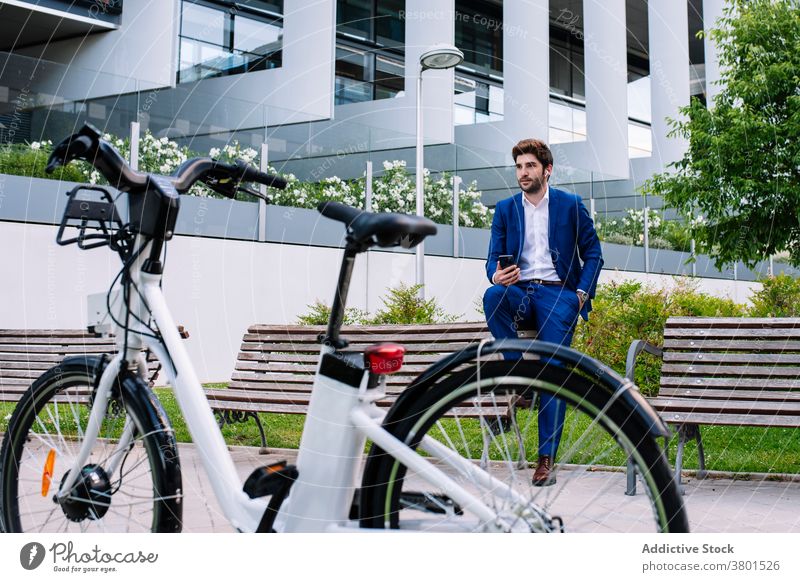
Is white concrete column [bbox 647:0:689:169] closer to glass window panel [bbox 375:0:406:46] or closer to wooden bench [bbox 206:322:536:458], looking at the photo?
wooden bench [bbox 206:322:536:458]

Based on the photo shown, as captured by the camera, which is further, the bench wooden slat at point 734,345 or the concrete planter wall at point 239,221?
the concrete planter wall at point 239,221

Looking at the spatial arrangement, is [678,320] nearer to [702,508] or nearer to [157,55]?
[702,508]

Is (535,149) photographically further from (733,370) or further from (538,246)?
(733,370)

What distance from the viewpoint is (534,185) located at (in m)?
3.32

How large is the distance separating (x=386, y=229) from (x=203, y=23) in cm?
1379

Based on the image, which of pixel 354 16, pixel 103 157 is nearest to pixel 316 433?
pixel 103 157

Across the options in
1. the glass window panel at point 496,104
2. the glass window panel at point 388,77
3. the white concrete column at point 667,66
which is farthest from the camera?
the glass window panel at point 388,77

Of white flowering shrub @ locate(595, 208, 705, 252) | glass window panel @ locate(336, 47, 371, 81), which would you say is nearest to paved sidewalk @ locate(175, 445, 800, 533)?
white flowering shrub @ locate(595, 208, 705, 252)

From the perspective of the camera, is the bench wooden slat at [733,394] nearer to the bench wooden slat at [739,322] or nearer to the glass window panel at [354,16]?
the bench wooden slat at [739,322]

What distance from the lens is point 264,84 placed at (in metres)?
10.3

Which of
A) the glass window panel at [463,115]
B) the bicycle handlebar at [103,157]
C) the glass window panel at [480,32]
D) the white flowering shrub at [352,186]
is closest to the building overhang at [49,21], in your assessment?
the white flowering shrub at [352,186]

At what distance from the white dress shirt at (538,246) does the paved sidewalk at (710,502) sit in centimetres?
93

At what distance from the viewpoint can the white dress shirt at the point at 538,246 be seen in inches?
131
